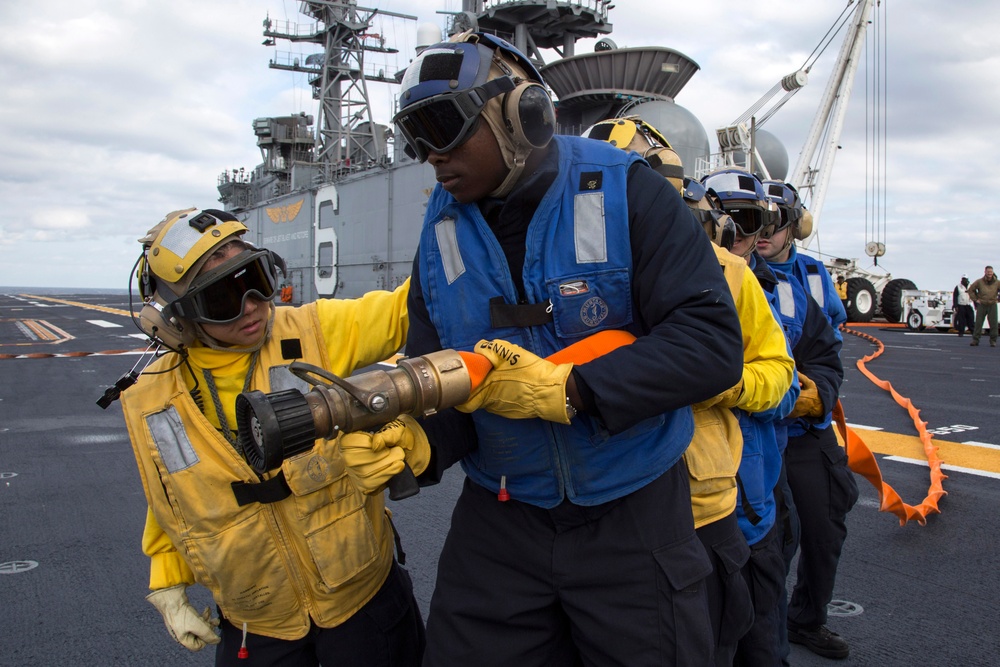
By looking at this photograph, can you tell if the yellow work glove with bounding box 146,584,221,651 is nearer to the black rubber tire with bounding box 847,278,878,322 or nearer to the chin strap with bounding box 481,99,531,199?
the chin strap with bounding box 481,99,531,199

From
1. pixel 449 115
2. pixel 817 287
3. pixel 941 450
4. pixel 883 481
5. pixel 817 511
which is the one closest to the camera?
pixel 449 115

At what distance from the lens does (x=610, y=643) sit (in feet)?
5.52

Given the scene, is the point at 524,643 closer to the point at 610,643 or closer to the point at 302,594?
the point at 610,643

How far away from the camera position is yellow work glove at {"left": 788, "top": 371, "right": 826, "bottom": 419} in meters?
3.26

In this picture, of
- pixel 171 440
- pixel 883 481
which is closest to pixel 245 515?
pixel 171 440

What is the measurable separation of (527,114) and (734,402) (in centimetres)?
126

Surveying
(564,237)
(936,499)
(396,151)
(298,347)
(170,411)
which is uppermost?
(396,151)

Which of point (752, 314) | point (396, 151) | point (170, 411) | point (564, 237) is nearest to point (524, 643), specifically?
point (564, 237)

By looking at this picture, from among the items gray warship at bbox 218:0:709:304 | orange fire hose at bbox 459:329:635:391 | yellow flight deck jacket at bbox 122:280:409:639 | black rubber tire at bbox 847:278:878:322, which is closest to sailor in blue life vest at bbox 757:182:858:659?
orange fire hose at bbox 459:329:635:391

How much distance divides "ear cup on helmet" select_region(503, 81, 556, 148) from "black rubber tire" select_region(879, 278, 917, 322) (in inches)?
1110

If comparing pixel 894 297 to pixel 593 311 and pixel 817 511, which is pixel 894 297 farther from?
pixel 593 311

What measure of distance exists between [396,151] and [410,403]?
29894 millimetres

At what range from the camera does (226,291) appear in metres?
2.09

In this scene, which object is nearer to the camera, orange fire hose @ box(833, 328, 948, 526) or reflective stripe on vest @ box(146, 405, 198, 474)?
reflective stripe on vest @ box(146, 405, 198, 474)
